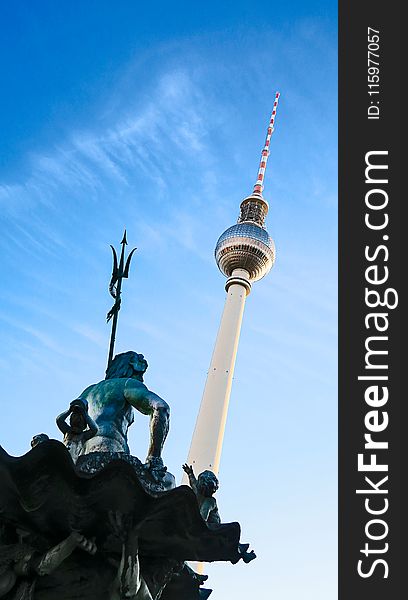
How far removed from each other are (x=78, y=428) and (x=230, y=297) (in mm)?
51502

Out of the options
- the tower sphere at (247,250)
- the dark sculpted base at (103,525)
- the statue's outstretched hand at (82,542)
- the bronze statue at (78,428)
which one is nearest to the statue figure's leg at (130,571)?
the dark sculpted base at (103,525)

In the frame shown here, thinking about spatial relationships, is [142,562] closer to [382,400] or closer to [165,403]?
[165,403]

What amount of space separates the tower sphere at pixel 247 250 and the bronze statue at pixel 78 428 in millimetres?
54561

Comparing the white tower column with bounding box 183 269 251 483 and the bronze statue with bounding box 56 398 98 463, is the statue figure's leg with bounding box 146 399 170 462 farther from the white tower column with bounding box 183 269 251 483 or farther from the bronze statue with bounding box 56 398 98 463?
the white tower column with bounding box 183 269 251 483

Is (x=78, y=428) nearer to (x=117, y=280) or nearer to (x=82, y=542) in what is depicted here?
(x=82, y=542)

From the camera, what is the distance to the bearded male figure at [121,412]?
24.8 ft

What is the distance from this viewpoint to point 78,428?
7.41 meters

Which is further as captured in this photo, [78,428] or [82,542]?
[78,428]

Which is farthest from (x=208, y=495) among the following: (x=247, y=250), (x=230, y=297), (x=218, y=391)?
(x=247, y=250)

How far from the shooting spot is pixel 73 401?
7.35 meters

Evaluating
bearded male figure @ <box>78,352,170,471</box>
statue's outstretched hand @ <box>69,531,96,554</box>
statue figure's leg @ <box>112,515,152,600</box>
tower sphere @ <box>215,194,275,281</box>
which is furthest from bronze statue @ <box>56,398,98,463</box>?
tower sphere @ <box>215,194,275,281</box>

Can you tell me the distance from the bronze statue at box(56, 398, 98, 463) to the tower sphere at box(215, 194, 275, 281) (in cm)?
5456

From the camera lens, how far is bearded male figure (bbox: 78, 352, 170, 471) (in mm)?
7553

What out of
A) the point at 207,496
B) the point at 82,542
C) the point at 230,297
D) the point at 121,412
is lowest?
the point at 82,542
